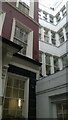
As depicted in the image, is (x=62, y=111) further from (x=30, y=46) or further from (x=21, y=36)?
(x=21, y=36)

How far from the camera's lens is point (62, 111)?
625cm

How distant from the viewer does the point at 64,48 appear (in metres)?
10.5

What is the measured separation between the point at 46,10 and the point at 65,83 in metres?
8.99

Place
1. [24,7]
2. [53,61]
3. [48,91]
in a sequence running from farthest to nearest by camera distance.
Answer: [53,61] < [24,7] < [48,91]

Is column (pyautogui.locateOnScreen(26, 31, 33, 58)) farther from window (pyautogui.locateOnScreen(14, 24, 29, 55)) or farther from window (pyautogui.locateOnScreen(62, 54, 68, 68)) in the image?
window (pyautogui.locateOnScreen(62, 54, 68, 68))

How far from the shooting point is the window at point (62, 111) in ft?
19.9

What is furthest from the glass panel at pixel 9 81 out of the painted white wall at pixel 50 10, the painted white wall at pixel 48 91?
the painted white wall at pixel 50 10

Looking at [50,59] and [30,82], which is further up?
[50,59]

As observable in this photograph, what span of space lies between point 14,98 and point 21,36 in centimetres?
330

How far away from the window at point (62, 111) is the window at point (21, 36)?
3.10 metres

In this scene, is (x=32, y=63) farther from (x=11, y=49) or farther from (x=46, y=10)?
(x=46, y=10)

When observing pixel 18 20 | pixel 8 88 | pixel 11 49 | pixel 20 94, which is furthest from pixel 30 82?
pixel 18 20

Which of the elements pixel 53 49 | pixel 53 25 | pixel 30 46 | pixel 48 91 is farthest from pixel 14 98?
pixel 53 25

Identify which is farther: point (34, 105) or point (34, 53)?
point (34, 53)
